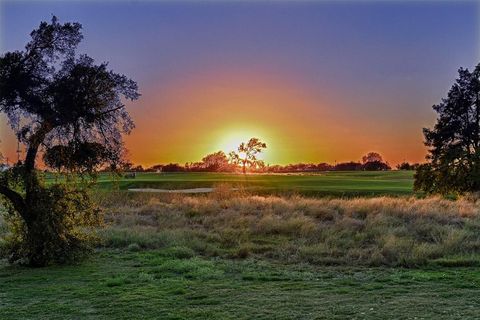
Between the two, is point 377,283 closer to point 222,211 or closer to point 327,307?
point 327,307

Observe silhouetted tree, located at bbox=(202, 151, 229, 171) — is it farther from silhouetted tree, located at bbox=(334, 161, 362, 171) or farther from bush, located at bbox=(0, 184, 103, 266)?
bush, located at bbox=(0, 184, 103, 266)

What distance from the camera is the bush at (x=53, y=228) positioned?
503 inches

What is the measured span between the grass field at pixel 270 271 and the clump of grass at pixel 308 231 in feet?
0.17

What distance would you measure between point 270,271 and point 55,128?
6.30 meters

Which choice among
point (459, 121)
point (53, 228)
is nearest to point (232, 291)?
point (53, 228)

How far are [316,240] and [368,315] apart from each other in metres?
8.71

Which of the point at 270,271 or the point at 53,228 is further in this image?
the point at 53,228

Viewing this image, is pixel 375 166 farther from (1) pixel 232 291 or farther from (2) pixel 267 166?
(1) pixel 232 291

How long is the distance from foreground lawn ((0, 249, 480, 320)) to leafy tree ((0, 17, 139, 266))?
1.02 m

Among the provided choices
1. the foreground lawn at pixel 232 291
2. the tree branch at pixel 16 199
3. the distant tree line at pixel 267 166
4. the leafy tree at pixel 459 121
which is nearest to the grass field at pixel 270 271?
the foreground lawn at pixel 232 291

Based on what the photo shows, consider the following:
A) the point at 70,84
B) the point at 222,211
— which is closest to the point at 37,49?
the point at 70,84

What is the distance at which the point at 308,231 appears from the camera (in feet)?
56.4

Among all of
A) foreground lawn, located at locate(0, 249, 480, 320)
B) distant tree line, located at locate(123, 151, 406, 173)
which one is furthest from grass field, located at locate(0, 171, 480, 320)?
distant tree line, located at locate(123, 151, 406, 173)

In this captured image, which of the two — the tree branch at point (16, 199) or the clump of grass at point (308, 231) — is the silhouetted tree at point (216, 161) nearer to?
the clump of grass at point (308, 231)
